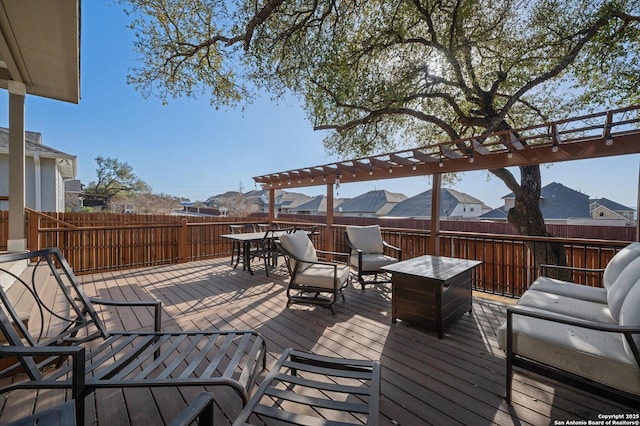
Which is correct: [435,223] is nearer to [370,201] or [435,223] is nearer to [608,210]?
[608,210]

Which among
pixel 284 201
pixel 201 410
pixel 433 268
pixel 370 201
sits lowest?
pixel 201 410

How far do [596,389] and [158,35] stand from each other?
8.18 m

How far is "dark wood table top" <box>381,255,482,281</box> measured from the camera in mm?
2934

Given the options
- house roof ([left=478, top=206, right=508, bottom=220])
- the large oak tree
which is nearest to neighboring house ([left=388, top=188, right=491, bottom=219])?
house roof ([left=478, top=206, right=508, bottom=220])

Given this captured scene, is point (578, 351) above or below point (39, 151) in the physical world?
below

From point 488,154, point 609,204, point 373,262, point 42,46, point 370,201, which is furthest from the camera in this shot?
point 370,201

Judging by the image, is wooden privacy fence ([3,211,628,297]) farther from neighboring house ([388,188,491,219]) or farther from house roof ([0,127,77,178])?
neighboring house ([388,188,491,219])

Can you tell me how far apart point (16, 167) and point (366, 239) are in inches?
219

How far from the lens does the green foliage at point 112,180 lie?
74.5ft

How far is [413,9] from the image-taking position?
19.5 ft

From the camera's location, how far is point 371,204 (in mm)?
29094

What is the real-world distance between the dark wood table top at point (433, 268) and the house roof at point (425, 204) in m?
22.2

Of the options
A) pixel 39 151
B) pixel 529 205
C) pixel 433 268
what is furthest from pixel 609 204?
pixel 39 151

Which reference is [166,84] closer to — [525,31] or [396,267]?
[396,267]
